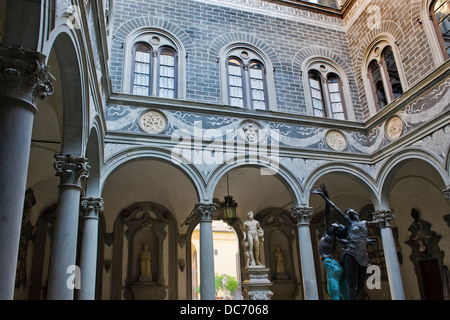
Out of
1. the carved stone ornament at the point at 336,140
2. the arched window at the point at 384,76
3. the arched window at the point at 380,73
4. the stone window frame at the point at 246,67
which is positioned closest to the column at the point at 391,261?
the carved stone ornament at the point at 336,140

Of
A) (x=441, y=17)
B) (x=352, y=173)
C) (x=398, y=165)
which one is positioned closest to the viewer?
(x=441, y=17)

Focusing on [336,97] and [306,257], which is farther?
[336,97]

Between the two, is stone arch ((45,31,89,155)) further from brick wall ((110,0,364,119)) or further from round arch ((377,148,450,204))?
round arch ((377,148,450,204))

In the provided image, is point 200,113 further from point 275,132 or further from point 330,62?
point 330,62

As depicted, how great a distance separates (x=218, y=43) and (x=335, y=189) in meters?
6.28

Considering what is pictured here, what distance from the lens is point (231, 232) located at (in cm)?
3119

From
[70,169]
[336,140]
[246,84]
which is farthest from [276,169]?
[70,169]

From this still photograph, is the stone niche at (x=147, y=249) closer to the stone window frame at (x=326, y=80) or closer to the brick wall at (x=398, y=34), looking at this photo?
the stone window frame at (x=326, y=80)

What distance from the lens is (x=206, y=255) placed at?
8.86 meters

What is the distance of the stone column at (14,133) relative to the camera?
302cm

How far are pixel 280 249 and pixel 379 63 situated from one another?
7.35 metres

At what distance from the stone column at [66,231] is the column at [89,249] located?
2.22 metres

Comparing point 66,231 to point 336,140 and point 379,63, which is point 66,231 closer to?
point 336,140

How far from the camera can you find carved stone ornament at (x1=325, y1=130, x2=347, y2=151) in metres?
11.2
